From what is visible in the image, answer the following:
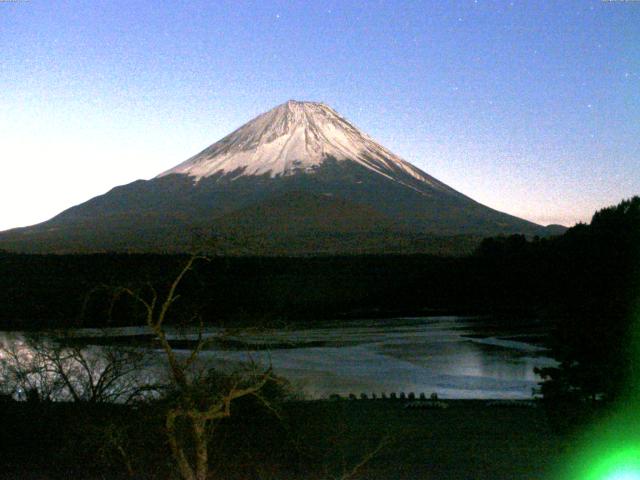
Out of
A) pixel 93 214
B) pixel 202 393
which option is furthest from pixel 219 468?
pixel 93 214

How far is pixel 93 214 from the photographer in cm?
9225

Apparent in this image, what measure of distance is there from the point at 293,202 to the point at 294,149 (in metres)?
19.0

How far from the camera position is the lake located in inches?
703

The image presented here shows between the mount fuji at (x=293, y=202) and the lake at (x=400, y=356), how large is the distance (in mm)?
29370

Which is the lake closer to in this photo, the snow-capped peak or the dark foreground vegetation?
the dark foreground vegetation

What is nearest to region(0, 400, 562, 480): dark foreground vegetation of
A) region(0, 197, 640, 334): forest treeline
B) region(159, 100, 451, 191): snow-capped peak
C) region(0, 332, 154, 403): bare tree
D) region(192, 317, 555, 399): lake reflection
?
region(0, 332, 154, 403): bare tree

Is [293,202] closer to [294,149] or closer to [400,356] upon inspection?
[294,149]

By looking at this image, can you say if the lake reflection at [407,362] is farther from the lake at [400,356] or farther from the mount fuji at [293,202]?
the mount fuji at [293,202]

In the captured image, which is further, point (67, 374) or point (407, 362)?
point (407, 362)

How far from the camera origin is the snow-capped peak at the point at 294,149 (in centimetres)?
9588

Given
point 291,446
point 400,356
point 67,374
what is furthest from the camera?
point 400,356

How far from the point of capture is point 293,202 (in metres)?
82.3

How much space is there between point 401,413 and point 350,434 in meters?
1.99

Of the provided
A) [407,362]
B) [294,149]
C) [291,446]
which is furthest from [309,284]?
[294,149]
